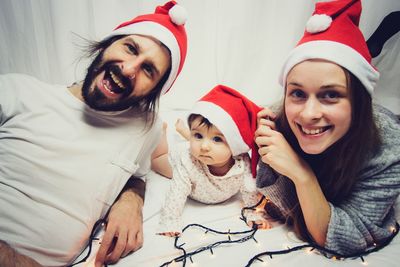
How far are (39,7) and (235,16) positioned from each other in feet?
3.72

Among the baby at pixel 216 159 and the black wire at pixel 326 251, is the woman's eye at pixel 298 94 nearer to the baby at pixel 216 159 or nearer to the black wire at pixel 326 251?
the baby at pixel 216 159

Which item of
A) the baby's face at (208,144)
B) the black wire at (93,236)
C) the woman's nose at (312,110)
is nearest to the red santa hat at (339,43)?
the woman's nose at (312,110)

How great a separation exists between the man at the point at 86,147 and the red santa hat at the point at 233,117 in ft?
0.67

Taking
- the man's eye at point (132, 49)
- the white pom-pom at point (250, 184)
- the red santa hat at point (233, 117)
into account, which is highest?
the man's eye at point (132, 49)

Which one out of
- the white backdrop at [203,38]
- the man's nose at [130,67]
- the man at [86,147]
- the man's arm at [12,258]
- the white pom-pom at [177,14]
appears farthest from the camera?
the white backdrop at [203,38]

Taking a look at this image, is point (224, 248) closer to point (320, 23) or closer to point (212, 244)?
point (212, 244)

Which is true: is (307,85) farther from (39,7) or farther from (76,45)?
(39,7)

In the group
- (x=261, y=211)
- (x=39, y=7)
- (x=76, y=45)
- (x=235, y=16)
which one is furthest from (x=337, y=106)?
(x=39, y=7)

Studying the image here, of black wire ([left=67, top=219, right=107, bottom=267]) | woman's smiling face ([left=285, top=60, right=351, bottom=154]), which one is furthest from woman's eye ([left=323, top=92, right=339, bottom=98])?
black wire ([left=67, top=219, right=107, bottom=267])

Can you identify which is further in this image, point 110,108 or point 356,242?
point 110,108

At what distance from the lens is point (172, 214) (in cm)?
109

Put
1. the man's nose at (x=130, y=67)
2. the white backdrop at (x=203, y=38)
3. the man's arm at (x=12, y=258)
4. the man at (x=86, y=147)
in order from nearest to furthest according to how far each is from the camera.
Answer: the man's arm at (x=12, y=258) < the man at (x=86, y=147) < the man's nose at (x=130, y=67) < the white backdrop at (x=203, y=38)

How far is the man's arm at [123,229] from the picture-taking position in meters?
0.90

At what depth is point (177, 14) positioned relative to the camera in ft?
3.75
